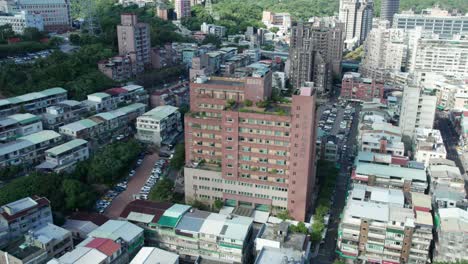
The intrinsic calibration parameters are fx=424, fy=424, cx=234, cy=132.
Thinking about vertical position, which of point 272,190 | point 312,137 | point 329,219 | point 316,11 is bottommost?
point 329,219

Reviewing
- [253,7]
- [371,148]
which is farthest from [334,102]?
[253,7]

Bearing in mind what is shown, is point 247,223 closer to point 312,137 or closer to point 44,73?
point 312,137

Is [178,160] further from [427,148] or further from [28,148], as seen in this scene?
[427,148]

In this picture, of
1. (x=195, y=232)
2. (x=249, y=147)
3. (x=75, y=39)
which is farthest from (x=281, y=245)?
(x=75, y=39)

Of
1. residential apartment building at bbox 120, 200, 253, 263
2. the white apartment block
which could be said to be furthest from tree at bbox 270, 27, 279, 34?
residential apartment building at bbox 120, 200, 253, 263

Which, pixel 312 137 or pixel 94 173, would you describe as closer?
pixel 312 137

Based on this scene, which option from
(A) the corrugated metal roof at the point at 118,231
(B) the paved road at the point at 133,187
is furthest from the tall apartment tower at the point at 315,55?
(A) the corrugated metal roof at the point at 118,231
